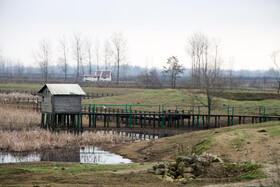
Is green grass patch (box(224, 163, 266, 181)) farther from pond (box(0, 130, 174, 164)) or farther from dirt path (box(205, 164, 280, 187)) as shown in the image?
pond (box(0, 130, 174, 164))

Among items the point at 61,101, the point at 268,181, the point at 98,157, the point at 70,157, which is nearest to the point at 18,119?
the point at 61,101

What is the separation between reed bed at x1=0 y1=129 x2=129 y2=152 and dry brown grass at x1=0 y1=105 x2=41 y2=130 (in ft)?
30.1

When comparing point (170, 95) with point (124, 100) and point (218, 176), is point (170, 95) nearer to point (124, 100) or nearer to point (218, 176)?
point (124, 100)

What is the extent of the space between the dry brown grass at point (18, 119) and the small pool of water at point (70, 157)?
1296cm

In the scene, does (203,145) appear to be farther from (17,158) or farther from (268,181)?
(17,158)

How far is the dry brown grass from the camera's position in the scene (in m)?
39.1

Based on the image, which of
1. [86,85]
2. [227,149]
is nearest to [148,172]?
[227,149]

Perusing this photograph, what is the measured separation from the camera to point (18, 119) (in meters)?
41.8

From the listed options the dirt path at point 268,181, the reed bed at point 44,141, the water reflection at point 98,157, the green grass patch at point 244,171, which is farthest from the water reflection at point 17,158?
the dirt path at point 268,181

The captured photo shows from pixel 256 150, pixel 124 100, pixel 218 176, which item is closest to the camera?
pixel 218 176

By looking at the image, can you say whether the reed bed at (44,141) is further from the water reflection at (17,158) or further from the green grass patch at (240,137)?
the green grass patch at (240,137)

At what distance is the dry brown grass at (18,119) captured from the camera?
1538 inches

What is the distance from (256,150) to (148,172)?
8079 millimetres

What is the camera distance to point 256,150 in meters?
21.8
